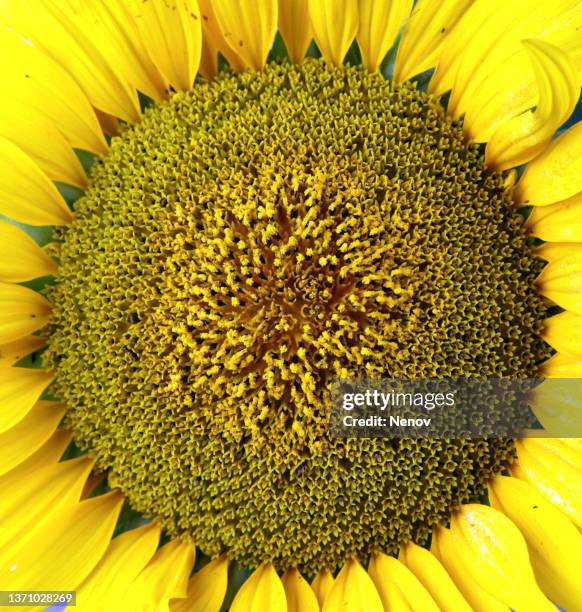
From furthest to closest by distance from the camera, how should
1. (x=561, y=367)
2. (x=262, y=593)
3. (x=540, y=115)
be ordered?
(x=262, y=593) → (x=561, y=367) → (x=540, y=115)

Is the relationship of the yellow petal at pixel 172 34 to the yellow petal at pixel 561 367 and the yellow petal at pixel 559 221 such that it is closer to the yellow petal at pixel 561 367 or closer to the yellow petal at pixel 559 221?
the yellow petal at pixel 559 221

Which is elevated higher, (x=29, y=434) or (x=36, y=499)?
(x=29, y=434)

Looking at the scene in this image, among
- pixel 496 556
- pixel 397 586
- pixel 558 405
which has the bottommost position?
pixel 397 586

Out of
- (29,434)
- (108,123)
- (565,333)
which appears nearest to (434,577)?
(565,333)

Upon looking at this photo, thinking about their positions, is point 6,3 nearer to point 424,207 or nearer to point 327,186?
point 327,186

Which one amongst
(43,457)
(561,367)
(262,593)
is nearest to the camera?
(561,367)

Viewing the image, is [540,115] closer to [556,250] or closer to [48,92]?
[556,250]

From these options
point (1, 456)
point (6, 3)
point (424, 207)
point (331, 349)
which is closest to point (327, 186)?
point (424, 207)
